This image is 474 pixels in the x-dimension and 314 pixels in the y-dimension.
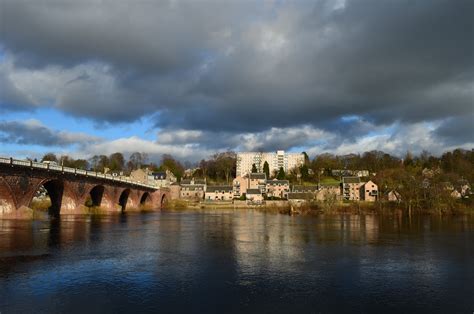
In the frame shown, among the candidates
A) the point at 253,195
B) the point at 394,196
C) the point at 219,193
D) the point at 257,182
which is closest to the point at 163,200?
the point at 219,193

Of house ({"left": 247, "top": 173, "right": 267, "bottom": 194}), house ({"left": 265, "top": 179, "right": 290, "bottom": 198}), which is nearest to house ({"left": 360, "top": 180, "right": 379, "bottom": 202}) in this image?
house ({"left": 265, "top": 179, "right": 290, "bottom": 198})

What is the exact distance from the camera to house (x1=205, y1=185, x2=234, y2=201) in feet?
523

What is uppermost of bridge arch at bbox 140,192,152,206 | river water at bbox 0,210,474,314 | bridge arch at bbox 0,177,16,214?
bridge arch at bbox 0,177,16,214

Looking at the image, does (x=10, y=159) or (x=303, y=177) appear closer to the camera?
(x=10, y=159)

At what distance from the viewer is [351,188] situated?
157 metres

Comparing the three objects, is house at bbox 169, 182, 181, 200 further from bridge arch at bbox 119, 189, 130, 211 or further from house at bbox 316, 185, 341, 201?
house at bbox 316, 185, 341, 201

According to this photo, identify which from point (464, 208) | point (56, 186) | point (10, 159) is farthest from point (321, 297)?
point (464, 208)

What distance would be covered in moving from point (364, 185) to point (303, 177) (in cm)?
4965

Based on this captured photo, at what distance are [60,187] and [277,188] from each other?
10859 cm

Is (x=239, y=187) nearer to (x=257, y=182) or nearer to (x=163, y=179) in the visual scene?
(x=257, y=182)

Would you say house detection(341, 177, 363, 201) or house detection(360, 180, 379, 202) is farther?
house detection(341, 177, 363, 201)

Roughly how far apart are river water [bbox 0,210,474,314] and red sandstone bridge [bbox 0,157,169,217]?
13.4 metres

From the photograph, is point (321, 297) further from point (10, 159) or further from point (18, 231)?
point (10, 159)

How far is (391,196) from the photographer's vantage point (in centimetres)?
12838
